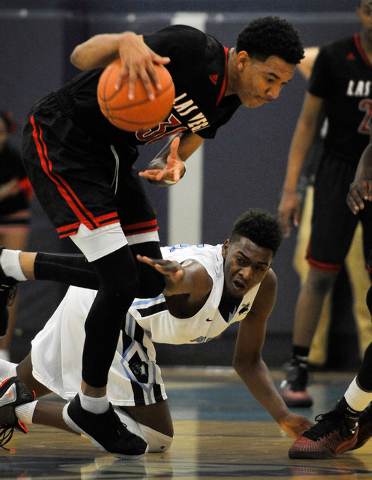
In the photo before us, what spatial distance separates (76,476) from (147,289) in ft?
2.54

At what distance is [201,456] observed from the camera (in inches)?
134

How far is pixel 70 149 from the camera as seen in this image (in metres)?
3.30

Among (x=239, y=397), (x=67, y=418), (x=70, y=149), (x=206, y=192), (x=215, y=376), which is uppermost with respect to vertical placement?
(x=70, y=149)

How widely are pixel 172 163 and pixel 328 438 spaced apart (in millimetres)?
1305

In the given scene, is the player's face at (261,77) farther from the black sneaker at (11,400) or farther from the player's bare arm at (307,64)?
the player's bare arm at (307,64)

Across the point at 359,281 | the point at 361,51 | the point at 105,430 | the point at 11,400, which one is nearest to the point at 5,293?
the point at 11,400

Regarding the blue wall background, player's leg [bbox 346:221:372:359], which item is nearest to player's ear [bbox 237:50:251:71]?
player's leg [bbox 346:221:372:359]

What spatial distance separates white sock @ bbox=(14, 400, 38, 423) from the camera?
11.6 feet

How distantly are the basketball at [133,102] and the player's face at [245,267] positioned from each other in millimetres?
752

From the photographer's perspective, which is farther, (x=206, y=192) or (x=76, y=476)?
(x=206, y=192)

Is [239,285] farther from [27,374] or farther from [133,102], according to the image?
[27,374]

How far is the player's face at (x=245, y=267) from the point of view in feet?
11.4

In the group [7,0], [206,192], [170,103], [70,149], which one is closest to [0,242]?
[206,192]

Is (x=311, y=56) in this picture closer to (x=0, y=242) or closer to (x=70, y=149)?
(x=0, y=242)
